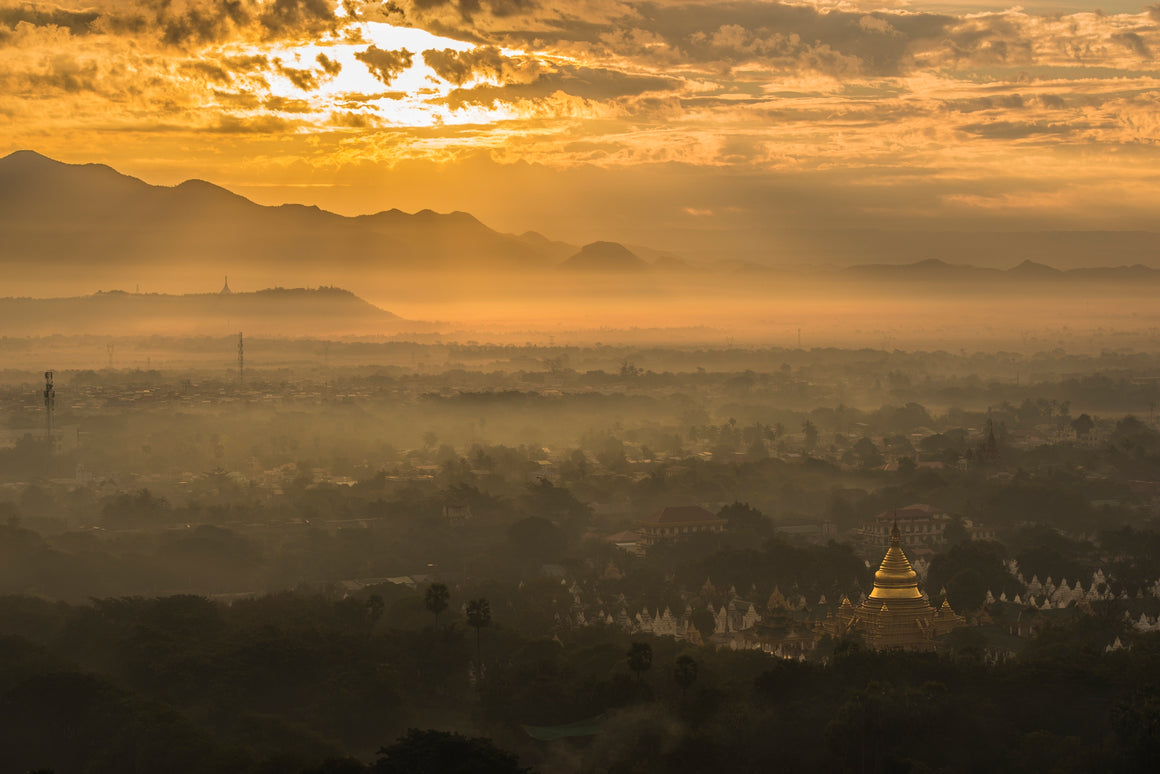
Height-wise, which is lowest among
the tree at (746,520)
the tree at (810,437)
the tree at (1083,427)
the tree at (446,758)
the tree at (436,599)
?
the tree at (810,437)

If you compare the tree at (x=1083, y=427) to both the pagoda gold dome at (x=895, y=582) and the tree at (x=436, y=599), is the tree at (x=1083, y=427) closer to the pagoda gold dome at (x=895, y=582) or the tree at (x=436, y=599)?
the pagoda gold dome at (x=895, y=582)

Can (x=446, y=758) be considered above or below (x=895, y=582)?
above

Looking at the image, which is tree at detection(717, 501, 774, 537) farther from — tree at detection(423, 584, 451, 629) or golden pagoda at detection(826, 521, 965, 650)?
tree at detection(423, 584, 451, 629)

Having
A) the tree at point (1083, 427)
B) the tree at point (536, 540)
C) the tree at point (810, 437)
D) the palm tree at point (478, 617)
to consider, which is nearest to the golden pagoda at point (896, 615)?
the palm tree at point (478, 617)

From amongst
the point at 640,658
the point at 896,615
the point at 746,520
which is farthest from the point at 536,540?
the point at 640,658

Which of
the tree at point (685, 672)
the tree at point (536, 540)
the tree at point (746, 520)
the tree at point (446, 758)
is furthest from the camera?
the tree at point (746, 520)

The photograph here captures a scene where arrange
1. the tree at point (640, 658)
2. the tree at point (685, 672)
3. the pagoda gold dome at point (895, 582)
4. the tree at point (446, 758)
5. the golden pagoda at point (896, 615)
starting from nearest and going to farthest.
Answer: the tree at point (446, 758) → the tree at point (685, 672) → the tree at point (640, 658) → the golden pagoda at point (896, 615) → the pagoda gold dome at point (895, 582)

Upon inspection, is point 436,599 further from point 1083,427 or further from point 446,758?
point 1083,427
